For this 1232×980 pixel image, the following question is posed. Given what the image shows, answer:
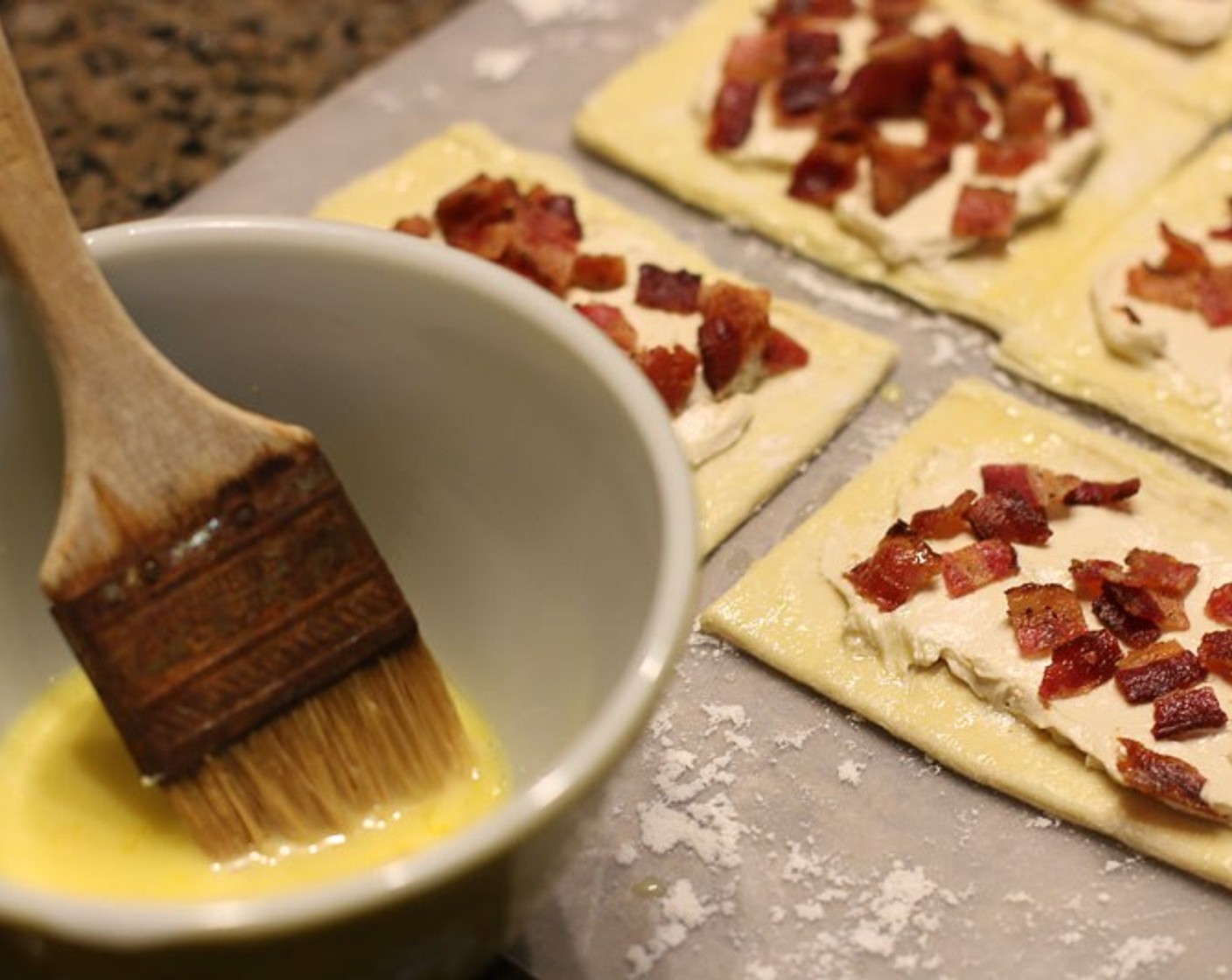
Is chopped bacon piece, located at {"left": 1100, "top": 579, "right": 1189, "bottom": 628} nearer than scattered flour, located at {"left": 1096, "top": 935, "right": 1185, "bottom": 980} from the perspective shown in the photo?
No

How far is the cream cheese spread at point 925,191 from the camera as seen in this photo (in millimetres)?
1962

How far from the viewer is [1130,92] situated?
2.18 m

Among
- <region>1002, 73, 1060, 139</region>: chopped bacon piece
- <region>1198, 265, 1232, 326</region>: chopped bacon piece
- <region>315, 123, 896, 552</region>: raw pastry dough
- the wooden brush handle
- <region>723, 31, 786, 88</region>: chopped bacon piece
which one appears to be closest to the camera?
the wooden brush handle

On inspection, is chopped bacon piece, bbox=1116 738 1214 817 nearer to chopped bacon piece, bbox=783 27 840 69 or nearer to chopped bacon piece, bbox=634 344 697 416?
chopped bacon piece, bbox=634 344 697 416

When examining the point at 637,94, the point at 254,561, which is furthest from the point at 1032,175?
the point at 254,561

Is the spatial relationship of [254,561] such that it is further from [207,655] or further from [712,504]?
[712,504]

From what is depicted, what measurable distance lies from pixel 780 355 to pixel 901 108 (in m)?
0.47

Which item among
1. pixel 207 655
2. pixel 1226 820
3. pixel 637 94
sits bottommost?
pixel 1226 820

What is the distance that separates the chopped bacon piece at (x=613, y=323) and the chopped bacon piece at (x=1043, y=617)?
49 centimetres

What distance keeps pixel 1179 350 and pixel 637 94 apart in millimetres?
774

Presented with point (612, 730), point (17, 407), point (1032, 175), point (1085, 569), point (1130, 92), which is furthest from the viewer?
point (1130, 92)

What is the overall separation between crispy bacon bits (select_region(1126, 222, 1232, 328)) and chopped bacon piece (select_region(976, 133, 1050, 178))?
0.19 meters

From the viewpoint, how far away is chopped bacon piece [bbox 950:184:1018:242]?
1.95 m

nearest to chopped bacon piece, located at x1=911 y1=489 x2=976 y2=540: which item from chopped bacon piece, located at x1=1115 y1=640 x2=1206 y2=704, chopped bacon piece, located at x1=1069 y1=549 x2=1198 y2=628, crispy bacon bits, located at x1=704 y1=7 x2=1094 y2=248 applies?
chopped bacon piece, located at x1=1069 y1=549 x2=1198 y2=628
